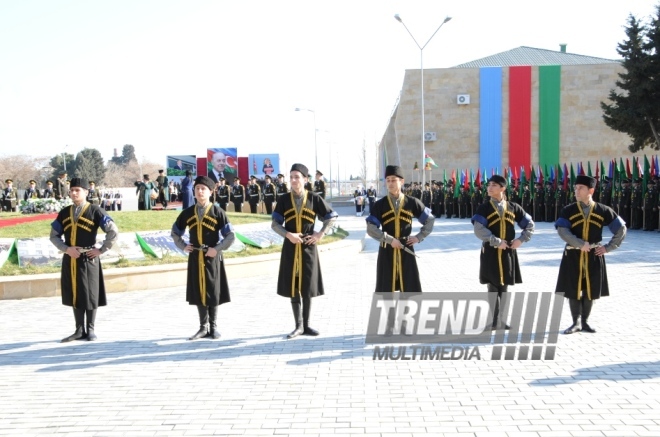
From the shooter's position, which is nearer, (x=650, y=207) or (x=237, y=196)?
(x=650, y=207)

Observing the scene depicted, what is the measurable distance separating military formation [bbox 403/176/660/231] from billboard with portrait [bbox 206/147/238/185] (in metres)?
11.0

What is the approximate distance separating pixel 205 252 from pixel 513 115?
45.9m

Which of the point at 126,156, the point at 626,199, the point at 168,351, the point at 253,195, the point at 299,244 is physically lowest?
the point at 168,351

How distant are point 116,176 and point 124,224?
3430 inches

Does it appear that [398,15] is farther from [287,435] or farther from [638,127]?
[287,435]

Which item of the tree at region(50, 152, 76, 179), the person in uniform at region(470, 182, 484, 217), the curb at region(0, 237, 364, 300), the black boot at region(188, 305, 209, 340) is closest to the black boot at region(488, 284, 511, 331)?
the black boot at region(188, 305, 209, 340)

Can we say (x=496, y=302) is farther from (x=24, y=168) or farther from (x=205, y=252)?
(x=24, y=168)

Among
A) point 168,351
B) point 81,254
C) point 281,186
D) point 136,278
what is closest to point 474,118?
point 281,186

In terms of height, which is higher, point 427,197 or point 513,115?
point 513,115

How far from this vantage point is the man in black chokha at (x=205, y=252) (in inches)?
295

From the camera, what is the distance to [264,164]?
41.2 metres

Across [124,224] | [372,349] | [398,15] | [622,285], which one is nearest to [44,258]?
[124,224]

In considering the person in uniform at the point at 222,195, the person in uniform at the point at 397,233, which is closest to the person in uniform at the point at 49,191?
the person in uniform at the point at 222,195

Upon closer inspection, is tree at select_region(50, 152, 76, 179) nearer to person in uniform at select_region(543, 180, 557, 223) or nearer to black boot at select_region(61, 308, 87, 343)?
person in uniform at select_region(543, 180, 557, 223)
